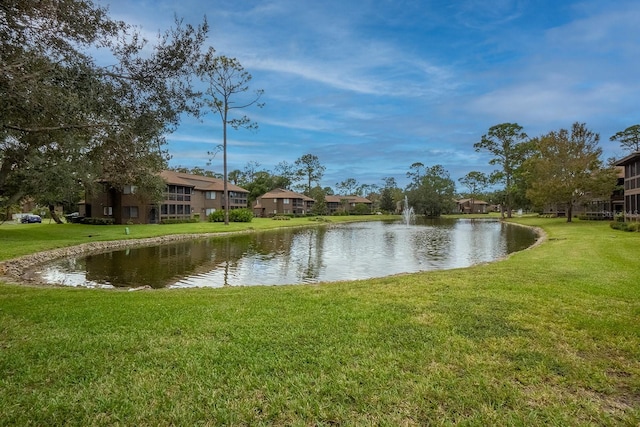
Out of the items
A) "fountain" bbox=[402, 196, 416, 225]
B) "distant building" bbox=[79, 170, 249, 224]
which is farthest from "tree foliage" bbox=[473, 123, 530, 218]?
"distant building" bbox=[79, 170, 249, 224]

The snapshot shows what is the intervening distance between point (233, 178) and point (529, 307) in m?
88.1

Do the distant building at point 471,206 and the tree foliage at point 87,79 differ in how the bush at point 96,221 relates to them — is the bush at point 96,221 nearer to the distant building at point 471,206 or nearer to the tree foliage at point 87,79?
the tree foliage at point 87,79

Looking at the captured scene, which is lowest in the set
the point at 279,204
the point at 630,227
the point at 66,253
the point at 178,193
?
the point at 66,253

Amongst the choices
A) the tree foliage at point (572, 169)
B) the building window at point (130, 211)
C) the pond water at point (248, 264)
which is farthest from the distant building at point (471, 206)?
the pond water at point (248, 264)

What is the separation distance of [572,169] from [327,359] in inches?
1552

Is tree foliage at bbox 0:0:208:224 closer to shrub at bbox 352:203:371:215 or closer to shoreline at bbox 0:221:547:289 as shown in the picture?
shoreline at bbox 0:221:547:289

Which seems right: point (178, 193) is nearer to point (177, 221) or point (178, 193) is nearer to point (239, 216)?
point (177, 221)

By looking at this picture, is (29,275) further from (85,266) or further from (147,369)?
(147,369)

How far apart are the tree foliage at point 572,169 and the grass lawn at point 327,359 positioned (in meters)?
32.6

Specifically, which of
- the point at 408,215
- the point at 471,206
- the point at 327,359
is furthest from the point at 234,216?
the point at 471,206

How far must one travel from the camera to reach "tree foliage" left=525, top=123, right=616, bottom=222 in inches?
1371

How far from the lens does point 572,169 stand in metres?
35.3

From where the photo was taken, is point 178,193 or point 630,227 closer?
point 630,227

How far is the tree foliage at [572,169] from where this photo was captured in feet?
114
